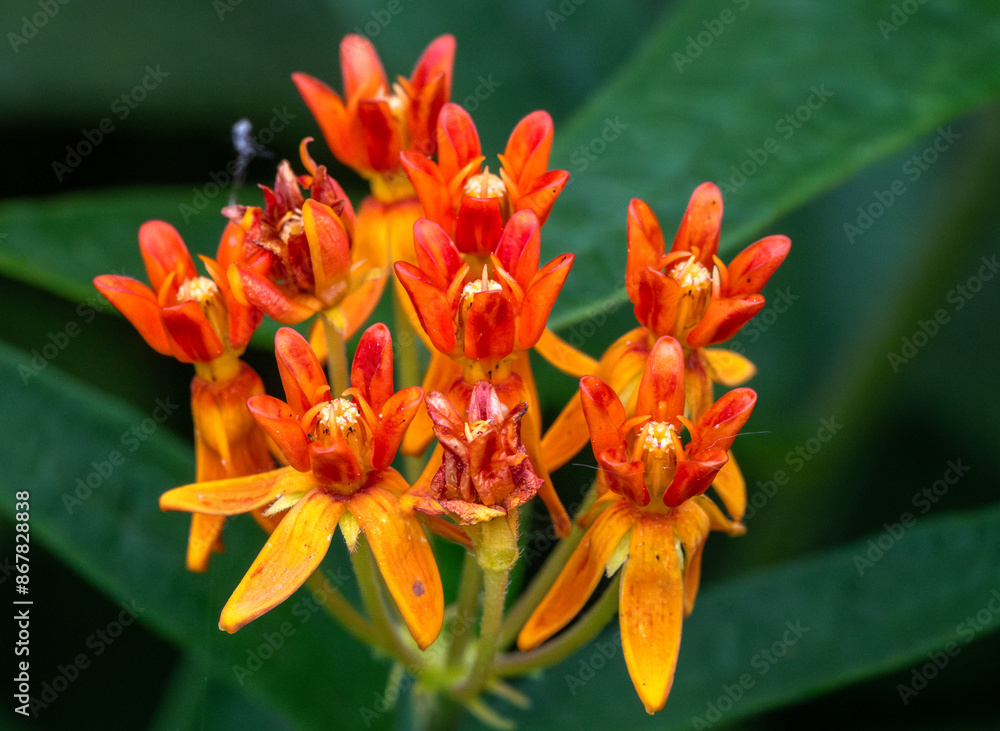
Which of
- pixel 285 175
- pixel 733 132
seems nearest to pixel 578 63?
pixel 733 132

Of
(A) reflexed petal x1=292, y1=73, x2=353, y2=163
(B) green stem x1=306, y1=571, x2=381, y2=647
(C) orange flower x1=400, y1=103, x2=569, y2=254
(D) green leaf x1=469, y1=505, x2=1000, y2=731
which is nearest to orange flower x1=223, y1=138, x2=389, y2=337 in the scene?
(C) orange flower x1=400, y1=103, x2=569, y2=254

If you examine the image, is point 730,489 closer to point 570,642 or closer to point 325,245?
point 570,642

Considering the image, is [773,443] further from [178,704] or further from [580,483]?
[178,704]

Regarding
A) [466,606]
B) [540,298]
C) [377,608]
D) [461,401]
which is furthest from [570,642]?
[540,298]

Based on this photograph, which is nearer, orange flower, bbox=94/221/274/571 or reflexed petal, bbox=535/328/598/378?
orange flower, bbox=94/221/274/571

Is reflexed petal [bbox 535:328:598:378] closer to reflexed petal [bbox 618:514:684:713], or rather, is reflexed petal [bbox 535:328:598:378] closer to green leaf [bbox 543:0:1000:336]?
green leaf [bbox 543:0:1000:336]

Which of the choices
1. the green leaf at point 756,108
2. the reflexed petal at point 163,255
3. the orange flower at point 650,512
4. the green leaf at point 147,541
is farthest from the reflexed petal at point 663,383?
the green leaf at point 147,541
